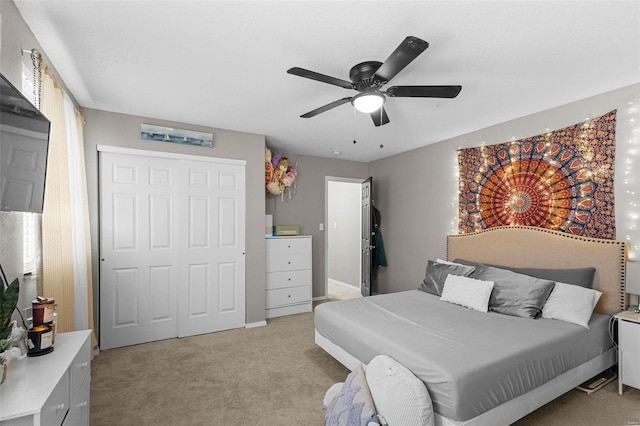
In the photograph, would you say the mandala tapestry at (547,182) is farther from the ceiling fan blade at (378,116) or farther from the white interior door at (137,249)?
the white interior door at (137,249)

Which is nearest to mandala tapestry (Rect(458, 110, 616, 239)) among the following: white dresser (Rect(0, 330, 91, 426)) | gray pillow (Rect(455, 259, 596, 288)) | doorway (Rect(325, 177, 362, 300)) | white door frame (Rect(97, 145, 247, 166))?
gray pillow (Rect(455, 259, 596, 288))

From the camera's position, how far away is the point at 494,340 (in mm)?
2072

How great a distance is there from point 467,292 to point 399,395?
1.61 meters

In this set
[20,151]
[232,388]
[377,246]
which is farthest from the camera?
[377,246]

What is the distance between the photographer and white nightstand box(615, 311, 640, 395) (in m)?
2.24

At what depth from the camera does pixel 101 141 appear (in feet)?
10.4

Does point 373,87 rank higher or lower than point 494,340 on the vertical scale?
higher

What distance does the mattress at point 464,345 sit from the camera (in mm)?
1707

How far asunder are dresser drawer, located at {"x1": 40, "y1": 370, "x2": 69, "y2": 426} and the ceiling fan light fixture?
2.26m

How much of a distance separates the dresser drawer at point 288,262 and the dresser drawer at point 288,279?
2.3 inches

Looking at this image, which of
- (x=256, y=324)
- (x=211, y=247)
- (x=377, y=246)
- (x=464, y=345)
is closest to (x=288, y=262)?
(x=256, y=324)

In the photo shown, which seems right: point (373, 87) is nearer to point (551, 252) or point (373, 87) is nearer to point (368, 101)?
point (368, 101)

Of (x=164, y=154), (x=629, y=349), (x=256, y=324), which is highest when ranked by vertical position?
(x=164, y=154)

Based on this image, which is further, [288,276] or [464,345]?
[288,276]
